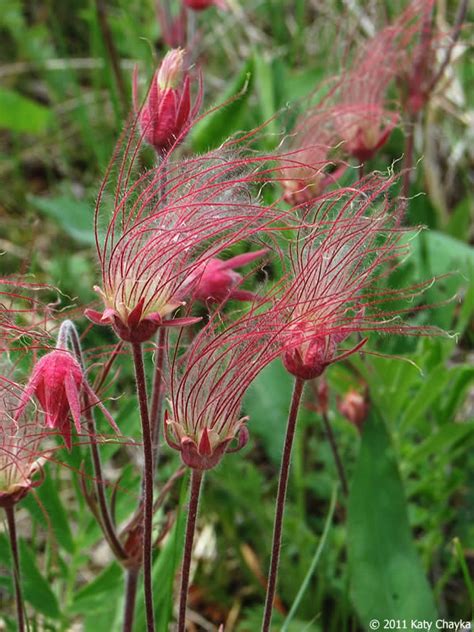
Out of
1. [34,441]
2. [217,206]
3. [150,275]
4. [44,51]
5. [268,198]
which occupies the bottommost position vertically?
[34,441]

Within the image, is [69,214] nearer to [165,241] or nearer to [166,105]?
[166,105]

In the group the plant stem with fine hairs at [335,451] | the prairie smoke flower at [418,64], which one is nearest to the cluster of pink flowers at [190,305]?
the plant stem with fine hairs at [335,451]

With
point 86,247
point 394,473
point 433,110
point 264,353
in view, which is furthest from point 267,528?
point 433,110

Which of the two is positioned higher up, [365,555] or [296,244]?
[296,244]

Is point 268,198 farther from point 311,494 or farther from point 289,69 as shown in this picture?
point 289,69

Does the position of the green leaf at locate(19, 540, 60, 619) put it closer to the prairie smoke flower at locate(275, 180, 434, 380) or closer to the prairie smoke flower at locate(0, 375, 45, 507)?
the prairie smoke flower at locate(0, 375, 45, 507)

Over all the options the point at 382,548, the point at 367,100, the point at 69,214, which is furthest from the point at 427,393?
the point at 69,214
